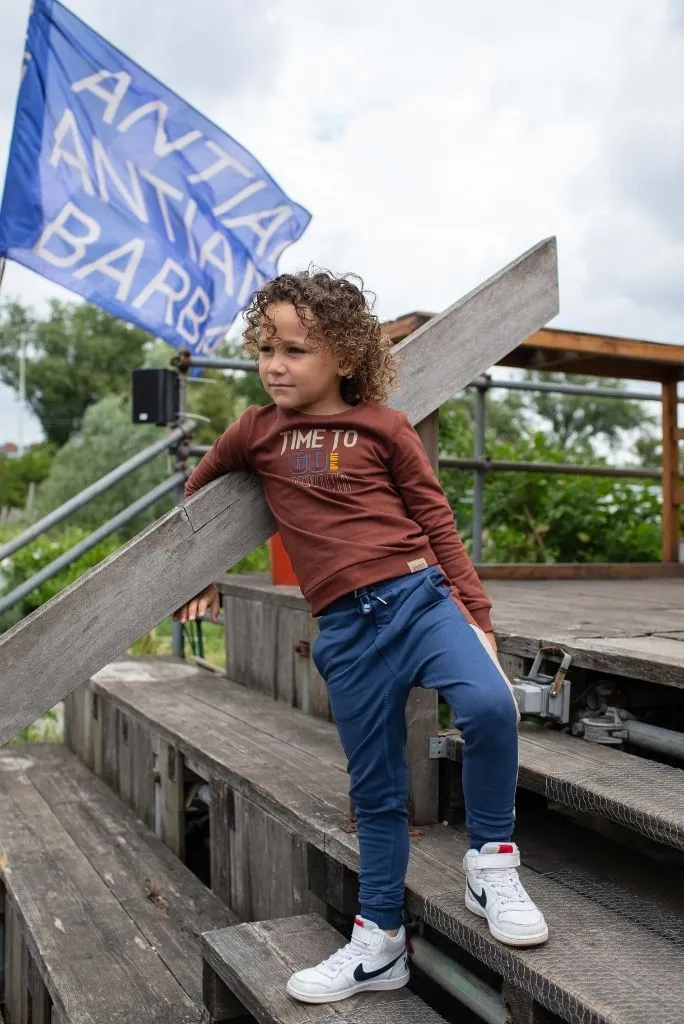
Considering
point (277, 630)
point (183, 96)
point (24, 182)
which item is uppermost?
point (183, 96)

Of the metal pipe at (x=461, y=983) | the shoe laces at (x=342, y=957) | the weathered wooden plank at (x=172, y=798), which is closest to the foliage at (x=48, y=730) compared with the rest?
the weathered wooden plank at (x=172, y=798)

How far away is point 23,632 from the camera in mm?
1539

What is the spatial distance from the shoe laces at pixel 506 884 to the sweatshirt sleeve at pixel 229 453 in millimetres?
826

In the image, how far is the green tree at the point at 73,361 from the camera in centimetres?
4475

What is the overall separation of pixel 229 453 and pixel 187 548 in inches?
7.6

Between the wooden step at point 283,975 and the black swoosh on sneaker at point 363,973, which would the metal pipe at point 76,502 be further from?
the black swoosh on sneaker at point 363,973

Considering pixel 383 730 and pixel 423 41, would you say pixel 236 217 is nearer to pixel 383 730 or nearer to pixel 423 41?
pixel 423 41

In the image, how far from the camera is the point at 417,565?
1.59m

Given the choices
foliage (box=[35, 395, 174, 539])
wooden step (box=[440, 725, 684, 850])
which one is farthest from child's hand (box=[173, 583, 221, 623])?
foliage (box=[35, 395, 174, 539])

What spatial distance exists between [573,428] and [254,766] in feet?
132

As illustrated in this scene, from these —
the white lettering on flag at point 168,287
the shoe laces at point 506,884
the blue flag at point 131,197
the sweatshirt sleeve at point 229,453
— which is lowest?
the shoe laces at point 506,884

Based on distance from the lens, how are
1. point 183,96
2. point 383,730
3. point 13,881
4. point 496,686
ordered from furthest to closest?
point 183,96 → point 13,881 → point 383,730 → point 496,686

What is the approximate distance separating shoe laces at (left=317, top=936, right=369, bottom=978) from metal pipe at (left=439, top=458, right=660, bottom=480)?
273 cm

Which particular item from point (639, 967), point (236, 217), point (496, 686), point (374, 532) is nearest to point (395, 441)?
point (374, 532)
